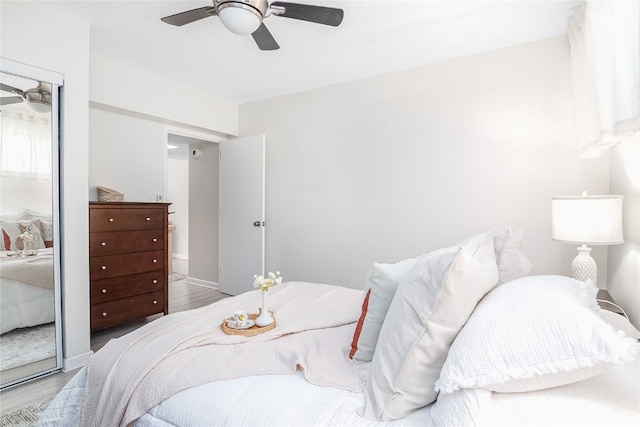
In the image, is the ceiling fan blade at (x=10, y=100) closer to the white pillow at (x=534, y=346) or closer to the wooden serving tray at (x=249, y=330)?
the wooden serving tray at (x=249, y=330)

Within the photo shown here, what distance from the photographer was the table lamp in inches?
64.9

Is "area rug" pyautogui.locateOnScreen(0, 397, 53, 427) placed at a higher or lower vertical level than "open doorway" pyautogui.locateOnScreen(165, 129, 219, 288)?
lower

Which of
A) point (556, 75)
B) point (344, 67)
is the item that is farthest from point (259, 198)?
point (556, 75)

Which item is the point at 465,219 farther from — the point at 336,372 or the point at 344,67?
the point at 336,372

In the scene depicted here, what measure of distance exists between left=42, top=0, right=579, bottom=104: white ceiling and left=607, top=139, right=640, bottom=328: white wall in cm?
114

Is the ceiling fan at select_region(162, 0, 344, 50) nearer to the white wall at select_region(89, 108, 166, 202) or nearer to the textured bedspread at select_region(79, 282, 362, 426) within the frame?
the textured bedspread at select_region(79, 282, 362, 426)

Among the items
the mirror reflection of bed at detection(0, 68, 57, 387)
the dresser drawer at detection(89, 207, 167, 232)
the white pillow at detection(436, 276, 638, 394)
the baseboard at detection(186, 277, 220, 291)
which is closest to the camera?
the white pillow at detection(436, 276, 638, 394)

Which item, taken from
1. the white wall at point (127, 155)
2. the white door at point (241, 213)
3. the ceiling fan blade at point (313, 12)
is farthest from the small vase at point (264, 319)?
the white wall at point (127, 155)

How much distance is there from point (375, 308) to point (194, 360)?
28.4 inches

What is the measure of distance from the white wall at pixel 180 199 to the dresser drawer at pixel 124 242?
3.94 metres

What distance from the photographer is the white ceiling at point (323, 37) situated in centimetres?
220

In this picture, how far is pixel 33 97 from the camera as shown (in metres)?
2.21

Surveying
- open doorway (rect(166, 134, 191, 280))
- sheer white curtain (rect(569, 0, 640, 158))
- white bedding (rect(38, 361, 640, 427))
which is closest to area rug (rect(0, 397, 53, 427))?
white bedding (rect(38, 361, 640, 427))

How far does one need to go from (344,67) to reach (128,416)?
3065 mm
